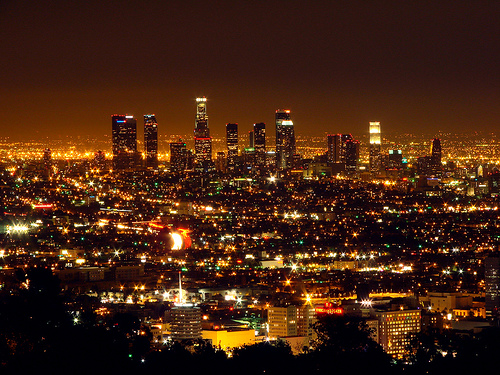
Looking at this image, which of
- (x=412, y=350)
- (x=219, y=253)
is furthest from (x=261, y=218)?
(x=412, y=350)

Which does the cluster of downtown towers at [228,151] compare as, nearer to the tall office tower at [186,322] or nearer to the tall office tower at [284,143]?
the tall office tower at [284,143]

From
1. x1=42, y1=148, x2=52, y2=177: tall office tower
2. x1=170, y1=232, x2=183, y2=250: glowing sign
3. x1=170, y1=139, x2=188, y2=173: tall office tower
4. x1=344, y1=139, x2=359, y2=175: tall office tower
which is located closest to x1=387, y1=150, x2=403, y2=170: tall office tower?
x1=344, y1=139, x2=359, y2=175: tall office tower

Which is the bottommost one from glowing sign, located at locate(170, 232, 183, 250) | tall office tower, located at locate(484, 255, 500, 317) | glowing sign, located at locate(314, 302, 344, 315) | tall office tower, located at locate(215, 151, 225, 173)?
glowing sign, located at locate(170, 232, 183, 250)

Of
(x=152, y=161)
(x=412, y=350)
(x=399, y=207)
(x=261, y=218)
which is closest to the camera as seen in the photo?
(x=412, y=350)

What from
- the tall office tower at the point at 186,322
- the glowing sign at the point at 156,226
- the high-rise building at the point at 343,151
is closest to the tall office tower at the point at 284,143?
the high-rise building at the point at 343,151

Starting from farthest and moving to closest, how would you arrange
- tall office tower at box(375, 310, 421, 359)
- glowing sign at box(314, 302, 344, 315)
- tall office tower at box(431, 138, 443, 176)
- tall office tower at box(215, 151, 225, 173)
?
1. tall office tower at box(431, 138, 443, 176)
2. tall office tower at box(215, 151, 225, 173)
3. glowing sign at box(314, 302, 344, 315)
4. tall office tower at box(375, 310, 421, 359)

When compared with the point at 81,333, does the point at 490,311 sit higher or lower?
lower

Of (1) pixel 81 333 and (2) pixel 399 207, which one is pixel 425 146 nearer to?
(2) pixel 399 207

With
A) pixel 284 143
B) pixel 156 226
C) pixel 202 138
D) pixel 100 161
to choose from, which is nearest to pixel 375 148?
pixel 284 143

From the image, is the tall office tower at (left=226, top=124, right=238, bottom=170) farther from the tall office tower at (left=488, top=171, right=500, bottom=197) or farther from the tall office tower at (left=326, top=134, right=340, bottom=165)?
the tall office tower at (left=488, top=171, right=500, bottom=197)
